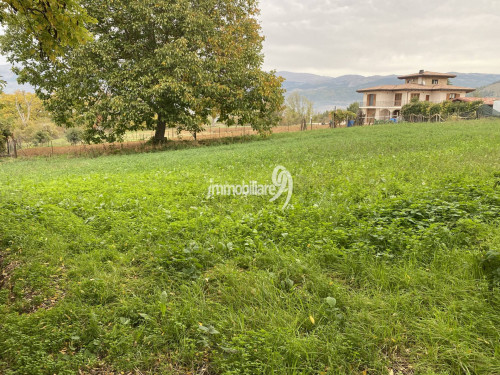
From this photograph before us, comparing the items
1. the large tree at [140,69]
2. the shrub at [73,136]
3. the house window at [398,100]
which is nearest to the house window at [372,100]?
the house window at [398,100]

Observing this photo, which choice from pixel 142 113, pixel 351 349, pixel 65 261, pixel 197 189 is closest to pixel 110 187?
pixel 197 189

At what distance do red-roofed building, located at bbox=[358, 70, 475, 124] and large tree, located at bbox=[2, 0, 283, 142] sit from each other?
134 feet

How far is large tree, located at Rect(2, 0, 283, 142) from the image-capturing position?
1978 cm

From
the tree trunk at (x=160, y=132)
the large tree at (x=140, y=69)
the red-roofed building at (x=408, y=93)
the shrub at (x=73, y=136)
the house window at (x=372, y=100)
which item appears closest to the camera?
the large tree at (x=140, y=69)

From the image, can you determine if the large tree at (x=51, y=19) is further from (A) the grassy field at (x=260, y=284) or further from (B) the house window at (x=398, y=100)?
(B) the house window at (x=398, y=100)

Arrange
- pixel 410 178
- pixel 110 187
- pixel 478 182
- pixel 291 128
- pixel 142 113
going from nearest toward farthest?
pixel 478 182 < pixel 410 178 < pixel 110 187 < pixel 142 113 < pixel 291 128

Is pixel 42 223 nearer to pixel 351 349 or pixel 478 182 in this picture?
pixel 351 349

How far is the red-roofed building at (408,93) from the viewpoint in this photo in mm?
57094

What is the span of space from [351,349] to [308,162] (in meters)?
8.58

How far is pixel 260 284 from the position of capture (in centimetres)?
360

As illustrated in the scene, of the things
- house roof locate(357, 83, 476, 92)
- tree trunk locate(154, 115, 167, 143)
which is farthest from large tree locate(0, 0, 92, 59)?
house roof locate(357, 83, 476, 92)

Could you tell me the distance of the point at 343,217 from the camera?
5.18 meters

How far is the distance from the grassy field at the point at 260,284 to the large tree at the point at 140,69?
15578 millimetres

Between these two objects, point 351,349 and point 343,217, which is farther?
point 343,217
